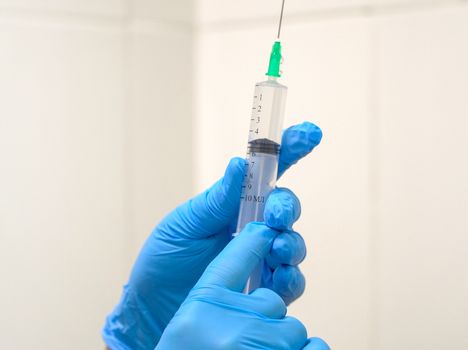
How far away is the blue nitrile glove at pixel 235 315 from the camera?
0.76 meters

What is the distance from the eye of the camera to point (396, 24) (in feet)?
4.13

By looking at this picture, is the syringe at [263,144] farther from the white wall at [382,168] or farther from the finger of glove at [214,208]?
the white wall at [382,168]

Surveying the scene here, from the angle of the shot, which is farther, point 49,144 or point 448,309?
point 49,144

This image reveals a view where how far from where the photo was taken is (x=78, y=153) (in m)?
1.36

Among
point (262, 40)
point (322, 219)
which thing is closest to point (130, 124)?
point (262, 40)

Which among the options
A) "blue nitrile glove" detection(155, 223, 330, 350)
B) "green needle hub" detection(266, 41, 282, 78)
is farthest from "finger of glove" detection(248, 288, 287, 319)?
"green needle hub" detection(266, 41, 282, 78)

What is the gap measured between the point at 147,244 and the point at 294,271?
0.33m

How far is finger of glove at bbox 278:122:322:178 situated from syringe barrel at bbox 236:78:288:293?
0.03m

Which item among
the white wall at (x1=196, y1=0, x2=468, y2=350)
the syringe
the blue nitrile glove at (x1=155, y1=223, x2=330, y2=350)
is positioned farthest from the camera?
the white wall at (x1=196, y1=0, x2=468, y2=350)

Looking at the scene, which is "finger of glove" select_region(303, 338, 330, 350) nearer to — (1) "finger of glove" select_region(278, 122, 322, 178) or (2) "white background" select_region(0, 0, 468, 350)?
(1) "finger of glove" select_region(278, 122, 322, 178)

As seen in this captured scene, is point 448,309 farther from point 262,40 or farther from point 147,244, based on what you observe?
point 262,40

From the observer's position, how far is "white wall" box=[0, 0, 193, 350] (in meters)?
1.29

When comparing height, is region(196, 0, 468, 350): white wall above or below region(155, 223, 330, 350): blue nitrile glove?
above

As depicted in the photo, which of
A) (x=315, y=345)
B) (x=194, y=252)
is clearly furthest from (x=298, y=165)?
(x=315, y=345)
